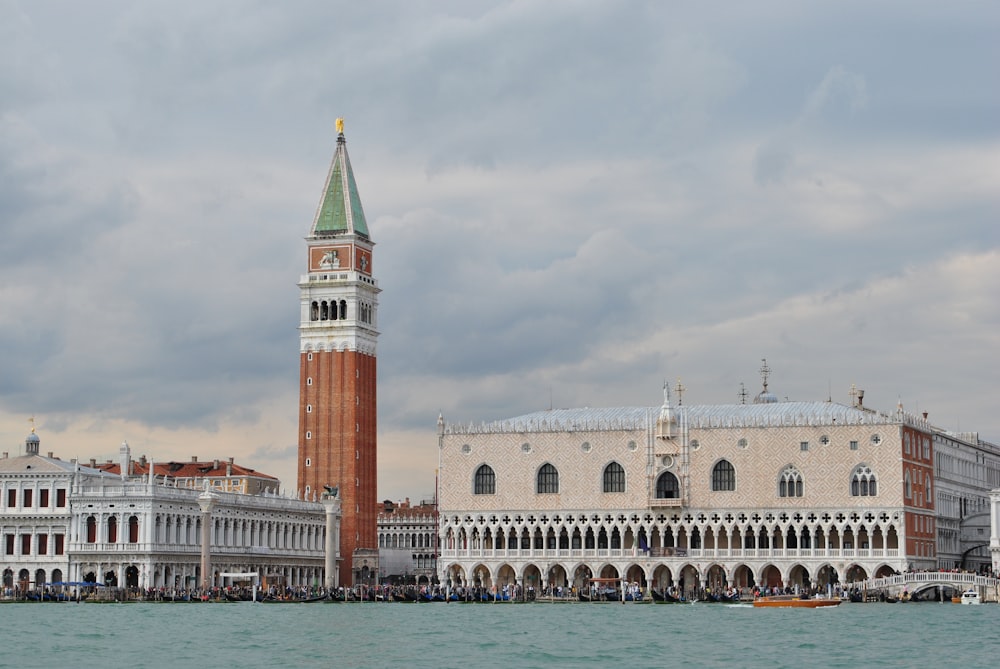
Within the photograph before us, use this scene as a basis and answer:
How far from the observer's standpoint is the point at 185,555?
89.4 m

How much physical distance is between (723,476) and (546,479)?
909cm

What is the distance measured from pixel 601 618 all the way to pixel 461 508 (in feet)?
81.0

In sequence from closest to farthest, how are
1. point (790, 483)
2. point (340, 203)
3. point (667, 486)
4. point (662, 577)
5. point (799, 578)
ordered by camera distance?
1. point (790, 483)
2. point (799, 578)
3. point (667, 486)
4. point (662, 577)
5. point (340, 203)

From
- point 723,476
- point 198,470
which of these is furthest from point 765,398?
point 198,470

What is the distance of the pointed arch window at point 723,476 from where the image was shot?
86.1m

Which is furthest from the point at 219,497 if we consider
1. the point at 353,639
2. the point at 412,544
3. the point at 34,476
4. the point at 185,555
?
the point at 412,544

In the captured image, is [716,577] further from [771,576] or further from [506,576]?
[506,576]

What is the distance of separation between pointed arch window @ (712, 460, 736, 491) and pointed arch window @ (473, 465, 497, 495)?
1139cm

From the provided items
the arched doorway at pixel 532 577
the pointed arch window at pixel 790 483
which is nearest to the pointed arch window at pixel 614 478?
the arched doorway at pixel 532 577

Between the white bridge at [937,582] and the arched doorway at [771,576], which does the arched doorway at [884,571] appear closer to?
the white bridge at [937,582]

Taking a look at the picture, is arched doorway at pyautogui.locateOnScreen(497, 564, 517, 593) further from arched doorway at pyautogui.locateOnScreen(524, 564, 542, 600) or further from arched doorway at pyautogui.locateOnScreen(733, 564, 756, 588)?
arched doorway at pyautogui.locateOnScreen(733, 564, 756, 588)

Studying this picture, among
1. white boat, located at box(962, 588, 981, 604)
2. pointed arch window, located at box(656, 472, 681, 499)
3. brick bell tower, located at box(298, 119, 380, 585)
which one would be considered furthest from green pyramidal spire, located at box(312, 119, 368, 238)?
white boat, located at box(962, 588, 981, 604)

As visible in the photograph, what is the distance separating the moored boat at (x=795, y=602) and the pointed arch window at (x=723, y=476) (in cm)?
1005

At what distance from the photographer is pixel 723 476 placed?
8638 cm
